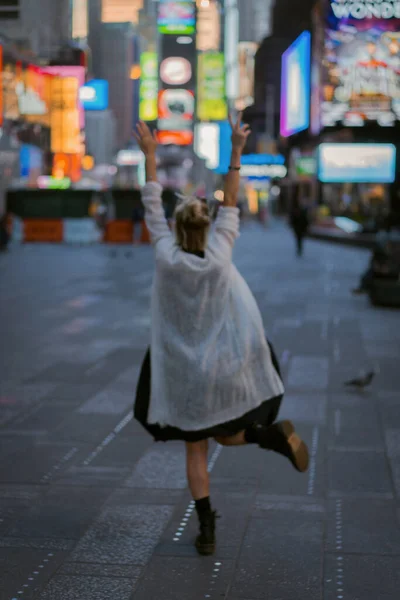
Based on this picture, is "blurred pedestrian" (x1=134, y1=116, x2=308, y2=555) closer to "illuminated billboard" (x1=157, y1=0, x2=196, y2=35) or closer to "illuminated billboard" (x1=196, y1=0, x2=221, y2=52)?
"illuminated billboard" (x1=157, y1=0, x2=196, y2=35)

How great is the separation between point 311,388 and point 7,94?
40.6 m

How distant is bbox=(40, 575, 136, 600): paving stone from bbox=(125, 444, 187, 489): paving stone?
161 centimetres

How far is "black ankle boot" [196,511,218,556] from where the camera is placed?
501 cm

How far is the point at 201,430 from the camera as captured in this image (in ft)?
16.3

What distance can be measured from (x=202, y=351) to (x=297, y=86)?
65.7m

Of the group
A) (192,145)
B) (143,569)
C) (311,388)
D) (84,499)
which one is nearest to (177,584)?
(143,569)

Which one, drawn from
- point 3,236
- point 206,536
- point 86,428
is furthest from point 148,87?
point 206,536

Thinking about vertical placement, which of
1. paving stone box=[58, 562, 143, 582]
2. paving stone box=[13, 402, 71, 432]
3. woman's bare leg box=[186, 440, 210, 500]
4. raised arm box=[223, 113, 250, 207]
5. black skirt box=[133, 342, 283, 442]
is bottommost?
paving stone box=[13, 402, 71, 432]

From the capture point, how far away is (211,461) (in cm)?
689

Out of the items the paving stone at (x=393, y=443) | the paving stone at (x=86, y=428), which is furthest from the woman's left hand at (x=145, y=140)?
the paving stone at (x=393, y=443)

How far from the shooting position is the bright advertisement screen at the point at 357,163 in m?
60.1

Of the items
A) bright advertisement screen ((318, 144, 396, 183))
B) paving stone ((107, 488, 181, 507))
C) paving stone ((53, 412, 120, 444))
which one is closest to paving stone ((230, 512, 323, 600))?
paving stone ((107, 488, 181, 507))

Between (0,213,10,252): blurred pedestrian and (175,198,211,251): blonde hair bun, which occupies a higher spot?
(175,198,211,251): blonde hair bun

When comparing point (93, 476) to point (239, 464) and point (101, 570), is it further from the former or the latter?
point (101, 570)
